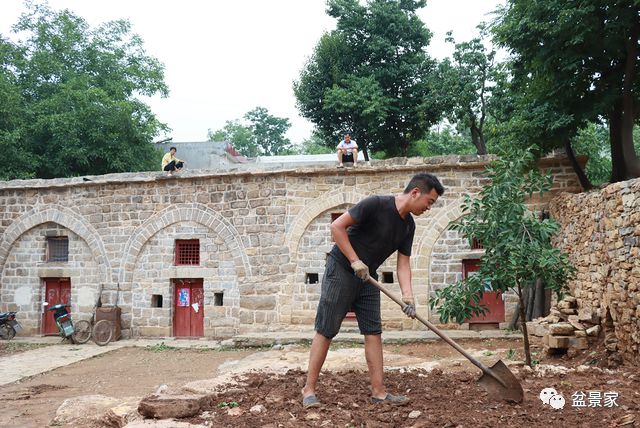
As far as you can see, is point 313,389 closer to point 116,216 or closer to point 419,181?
point 419,181

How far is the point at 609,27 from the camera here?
8992mm

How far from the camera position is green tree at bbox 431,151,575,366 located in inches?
240

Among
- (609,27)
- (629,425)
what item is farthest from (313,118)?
(629,425)

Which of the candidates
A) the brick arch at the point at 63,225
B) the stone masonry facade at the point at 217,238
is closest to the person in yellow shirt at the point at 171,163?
the stone masonry facade at the point at 217,238

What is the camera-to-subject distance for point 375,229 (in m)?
4.41

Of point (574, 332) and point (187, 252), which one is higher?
point (187, 252)

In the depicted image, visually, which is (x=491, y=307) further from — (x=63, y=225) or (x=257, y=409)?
(x=63, y=225)

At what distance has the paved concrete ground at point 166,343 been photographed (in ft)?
35.4

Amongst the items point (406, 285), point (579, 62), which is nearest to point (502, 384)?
A: point (406, 285)

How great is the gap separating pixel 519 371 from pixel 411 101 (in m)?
17.4

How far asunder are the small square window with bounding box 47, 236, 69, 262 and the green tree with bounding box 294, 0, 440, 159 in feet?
35.0

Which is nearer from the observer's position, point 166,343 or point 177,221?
point 166,343

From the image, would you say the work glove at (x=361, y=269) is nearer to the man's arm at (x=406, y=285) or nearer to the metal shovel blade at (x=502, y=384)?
the man's arm at (x=406, y=285)

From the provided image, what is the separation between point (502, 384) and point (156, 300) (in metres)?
11.3
